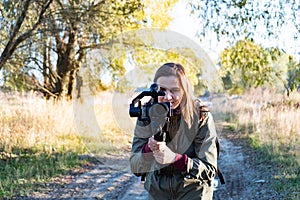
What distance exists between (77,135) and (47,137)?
46.9 inches

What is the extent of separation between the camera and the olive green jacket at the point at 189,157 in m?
1.79

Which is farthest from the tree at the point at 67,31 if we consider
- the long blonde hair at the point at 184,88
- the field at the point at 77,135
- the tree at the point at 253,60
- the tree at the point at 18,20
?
the long blonde hair at the point at 184,88

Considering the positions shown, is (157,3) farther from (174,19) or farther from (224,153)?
(224,153)

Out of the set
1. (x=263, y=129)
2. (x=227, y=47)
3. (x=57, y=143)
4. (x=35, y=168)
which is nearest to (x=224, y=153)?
(x=263, y=129)

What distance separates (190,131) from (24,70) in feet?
27.1

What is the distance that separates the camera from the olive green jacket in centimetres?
179

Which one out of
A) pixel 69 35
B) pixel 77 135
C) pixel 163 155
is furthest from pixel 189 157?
pixel 69 35

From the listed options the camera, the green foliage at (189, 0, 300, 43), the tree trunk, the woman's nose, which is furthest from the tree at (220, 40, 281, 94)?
the tree trunk

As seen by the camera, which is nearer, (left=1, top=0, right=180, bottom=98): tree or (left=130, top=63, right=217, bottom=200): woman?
(left=130, top=63, right=217, bottom=200): woman

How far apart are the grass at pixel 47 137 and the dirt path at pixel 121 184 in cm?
30

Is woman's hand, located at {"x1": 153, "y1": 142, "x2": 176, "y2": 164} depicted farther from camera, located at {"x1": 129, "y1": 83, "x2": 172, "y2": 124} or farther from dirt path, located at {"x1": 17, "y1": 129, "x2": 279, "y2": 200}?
dirt path, located at {"x1": 17, "y1": 129, "x2": 279, "y2": 200}

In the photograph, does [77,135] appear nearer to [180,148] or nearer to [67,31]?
[67,31]

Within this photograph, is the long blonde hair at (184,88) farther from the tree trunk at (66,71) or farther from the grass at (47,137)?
the tree trunk at (66,71)

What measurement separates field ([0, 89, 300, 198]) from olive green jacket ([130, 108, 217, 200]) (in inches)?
99.1
